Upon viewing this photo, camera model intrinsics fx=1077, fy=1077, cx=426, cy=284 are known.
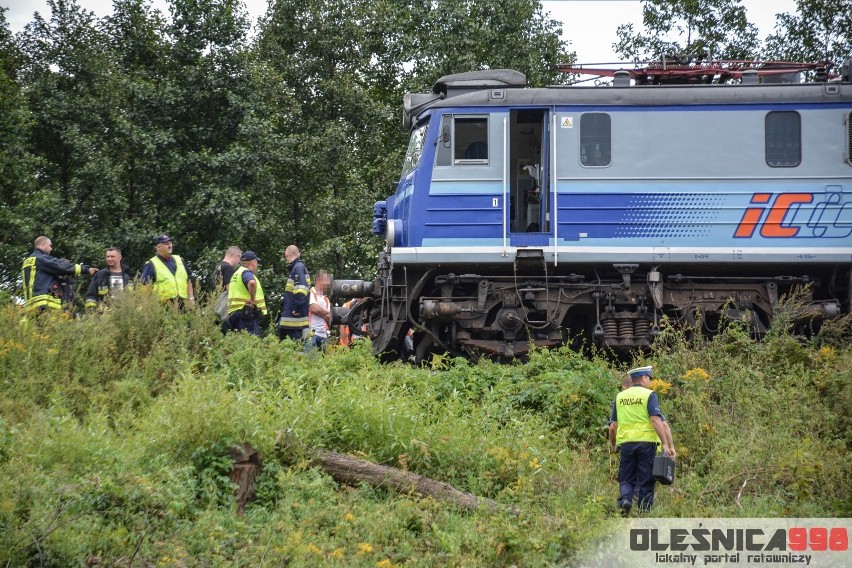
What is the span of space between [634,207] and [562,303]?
1.61 m

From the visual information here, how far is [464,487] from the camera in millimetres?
10195

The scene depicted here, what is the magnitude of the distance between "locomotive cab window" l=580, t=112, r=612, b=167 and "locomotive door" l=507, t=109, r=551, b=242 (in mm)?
507

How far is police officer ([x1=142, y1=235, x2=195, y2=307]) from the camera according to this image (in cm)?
1423

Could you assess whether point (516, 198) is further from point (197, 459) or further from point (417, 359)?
point (197, 459)

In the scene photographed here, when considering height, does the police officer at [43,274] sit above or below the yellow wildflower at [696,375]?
above

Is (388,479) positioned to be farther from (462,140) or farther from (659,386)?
(462,140)

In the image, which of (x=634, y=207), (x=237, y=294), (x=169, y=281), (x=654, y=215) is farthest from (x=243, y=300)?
(x=654, y=215)

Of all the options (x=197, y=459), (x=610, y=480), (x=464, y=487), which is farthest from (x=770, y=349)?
(x=197, y=459)

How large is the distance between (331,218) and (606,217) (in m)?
11.4

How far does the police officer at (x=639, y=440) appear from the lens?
9.57 meters

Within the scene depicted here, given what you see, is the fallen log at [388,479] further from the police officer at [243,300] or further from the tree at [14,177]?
the tree at [14,177]

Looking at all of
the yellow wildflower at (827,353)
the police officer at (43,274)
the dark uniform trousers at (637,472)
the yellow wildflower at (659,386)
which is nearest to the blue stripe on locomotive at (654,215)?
the yellow wildflower at (827,353)

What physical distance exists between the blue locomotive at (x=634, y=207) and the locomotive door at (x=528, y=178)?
0.04 metres

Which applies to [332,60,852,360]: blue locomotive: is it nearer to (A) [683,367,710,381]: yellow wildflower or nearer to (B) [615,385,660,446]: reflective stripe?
(A) [683,367,710,381]: yellow wildflower
